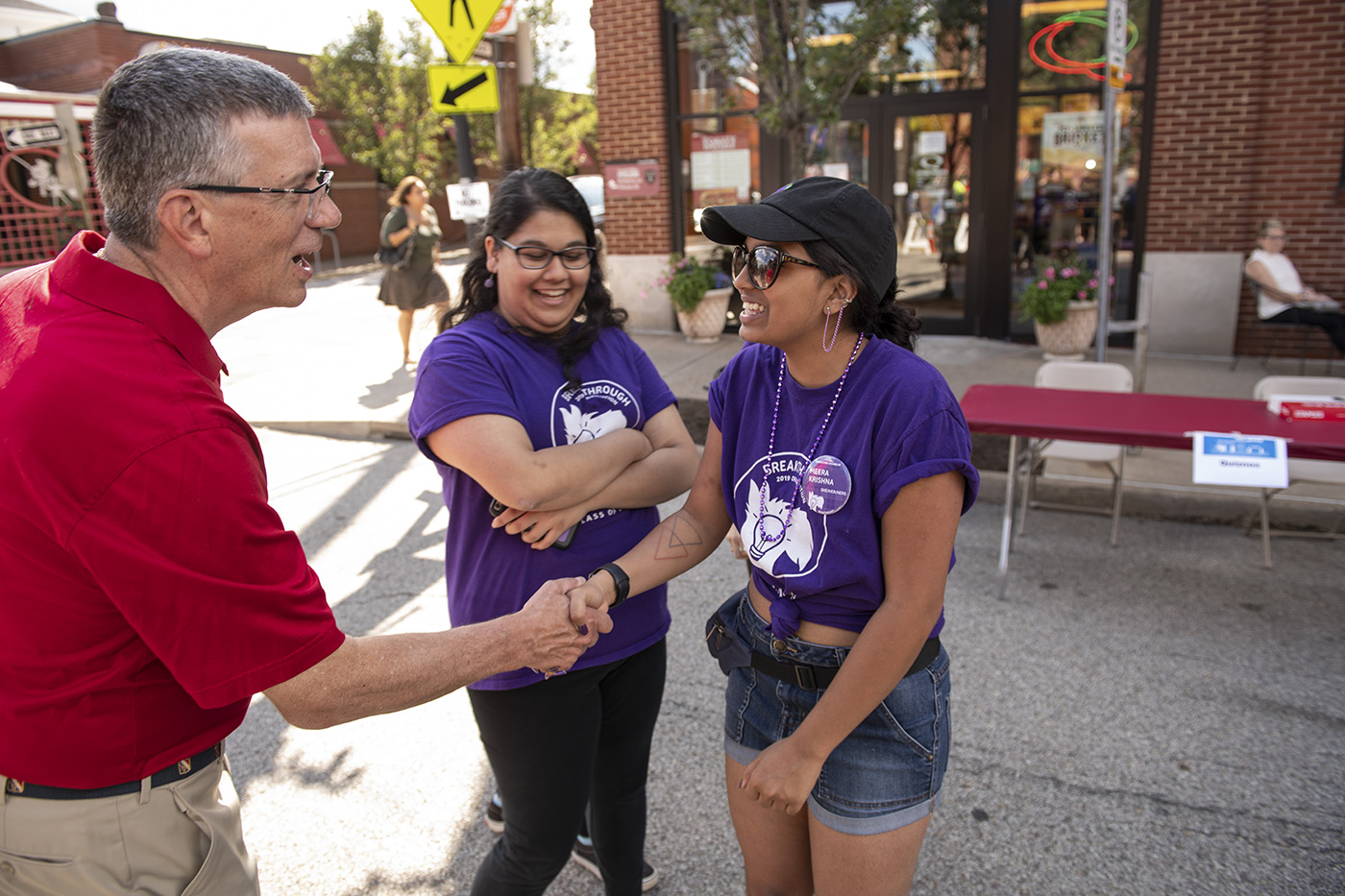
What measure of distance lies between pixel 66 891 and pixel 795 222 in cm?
170

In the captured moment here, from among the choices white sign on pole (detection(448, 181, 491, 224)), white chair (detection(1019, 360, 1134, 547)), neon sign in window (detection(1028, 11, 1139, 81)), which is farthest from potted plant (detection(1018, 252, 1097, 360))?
white sign on pole (detection(448, 181, 491, 224))

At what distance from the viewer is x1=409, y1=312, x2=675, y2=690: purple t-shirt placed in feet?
6.97

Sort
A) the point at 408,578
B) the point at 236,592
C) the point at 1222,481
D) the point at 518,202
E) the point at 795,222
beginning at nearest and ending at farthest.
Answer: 1. the point at 236,592
2. the point at 795,222
3. the point at 518,202
4. the point at 1222,481
5. the point at 408,578

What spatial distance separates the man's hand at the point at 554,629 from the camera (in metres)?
1.86

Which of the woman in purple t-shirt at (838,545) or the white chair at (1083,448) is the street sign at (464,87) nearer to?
the white chair at (1083,448)

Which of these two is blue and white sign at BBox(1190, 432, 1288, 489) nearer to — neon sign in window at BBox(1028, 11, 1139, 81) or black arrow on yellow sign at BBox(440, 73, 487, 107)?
black arrow on yellow sign at BBox(440, 73, 487, 107)

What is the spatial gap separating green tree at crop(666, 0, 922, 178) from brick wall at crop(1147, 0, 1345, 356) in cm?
372

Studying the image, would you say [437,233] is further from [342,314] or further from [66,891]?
[66,891]

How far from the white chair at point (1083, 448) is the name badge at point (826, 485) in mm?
4022

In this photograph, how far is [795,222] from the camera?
69.4 inches

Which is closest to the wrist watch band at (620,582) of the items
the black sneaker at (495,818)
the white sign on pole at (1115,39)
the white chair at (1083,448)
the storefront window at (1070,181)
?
the black sneaker at (495,818)

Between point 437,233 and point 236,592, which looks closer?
point 236,592

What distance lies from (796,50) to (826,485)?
19.3ft

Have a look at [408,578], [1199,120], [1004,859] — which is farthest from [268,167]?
[1199,120]
